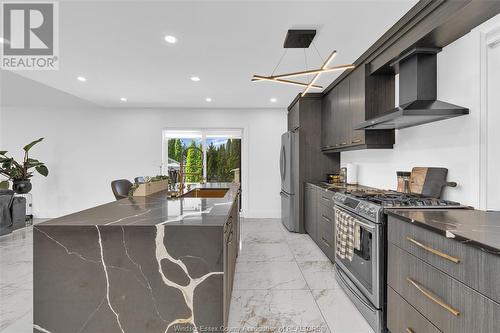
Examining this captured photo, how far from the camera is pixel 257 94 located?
4.64 metres

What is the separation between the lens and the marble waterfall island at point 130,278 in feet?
4.58

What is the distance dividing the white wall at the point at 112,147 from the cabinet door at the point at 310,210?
5.07 ft

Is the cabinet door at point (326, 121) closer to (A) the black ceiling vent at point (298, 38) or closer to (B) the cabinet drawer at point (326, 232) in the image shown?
(B) the cabinet drawer at point (326, 232)

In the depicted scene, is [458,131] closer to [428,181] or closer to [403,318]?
[428,181]

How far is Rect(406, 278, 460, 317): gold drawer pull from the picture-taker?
1.21m

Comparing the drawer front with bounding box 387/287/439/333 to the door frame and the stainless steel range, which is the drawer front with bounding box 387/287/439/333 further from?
the door frame

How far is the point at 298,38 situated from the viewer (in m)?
2.54

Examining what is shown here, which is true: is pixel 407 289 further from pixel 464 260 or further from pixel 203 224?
pixel 203 224

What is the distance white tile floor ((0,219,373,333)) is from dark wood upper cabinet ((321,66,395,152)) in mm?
1682

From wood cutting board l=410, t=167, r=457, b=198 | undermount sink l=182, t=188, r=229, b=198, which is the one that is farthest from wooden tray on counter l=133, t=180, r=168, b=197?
wood cutting board l=410, t=167, r=457, b=198

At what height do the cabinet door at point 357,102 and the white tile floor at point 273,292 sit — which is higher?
the cabinet door at point 357,102

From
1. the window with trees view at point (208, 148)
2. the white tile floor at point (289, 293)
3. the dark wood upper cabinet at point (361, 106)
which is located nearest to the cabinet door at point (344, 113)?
the dark wood upper cabinet at point (361, 106)

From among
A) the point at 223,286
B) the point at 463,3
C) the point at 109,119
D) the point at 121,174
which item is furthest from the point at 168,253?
the point at 109,119

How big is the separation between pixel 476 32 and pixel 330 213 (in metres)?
2.24
